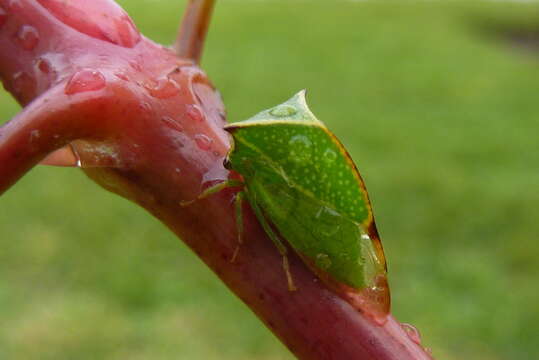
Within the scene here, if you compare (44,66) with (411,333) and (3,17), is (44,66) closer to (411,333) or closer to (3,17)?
(3,17)

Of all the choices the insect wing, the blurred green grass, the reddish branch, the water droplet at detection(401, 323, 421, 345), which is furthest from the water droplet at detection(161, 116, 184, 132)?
the blurred green grass

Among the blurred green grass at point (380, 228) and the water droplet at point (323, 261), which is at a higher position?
the water droplet at point (323, 261)

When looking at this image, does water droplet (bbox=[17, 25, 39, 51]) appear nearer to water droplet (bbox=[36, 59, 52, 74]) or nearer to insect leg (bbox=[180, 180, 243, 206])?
water droplet (bbox=[36, 59, 52, 74])

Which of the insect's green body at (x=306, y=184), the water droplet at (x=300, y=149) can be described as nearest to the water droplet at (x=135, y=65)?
the insect's green body at (x=306, y=184)

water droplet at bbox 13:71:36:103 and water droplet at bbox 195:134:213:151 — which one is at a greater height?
water droplet at bbox 13:71:36:103

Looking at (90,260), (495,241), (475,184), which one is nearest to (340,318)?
(90,260)

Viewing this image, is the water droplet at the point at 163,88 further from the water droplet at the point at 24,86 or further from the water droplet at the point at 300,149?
the water droplet at the point at 300,149

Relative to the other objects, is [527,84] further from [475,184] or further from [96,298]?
[96,298]

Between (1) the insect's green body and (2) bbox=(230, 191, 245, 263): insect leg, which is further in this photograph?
(1) the insect's green body
